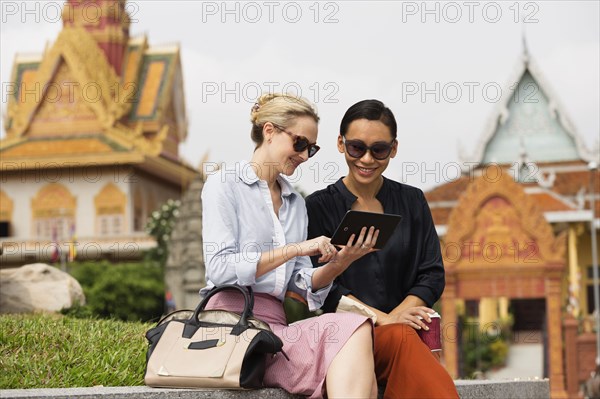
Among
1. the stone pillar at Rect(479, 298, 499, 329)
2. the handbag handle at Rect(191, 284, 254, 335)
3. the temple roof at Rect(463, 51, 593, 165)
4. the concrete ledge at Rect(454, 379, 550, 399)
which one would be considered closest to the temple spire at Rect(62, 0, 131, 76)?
the temple roof at Rect(463, 51, 593, 165)

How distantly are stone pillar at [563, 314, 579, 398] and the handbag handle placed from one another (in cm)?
1643

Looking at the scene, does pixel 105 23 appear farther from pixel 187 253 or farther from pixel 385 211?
pixel 385 211

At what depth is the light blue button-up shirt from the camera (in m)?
3.39

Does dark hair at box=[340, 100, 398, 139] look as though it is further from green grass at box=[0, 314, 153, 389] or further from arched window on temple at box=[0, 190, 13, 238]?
arched window on temple at box=[0, 190, 13, 238]

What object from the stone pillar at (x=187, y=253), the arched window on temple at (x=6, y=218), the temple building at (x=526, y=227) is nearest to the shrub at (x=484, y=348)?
the temple building at (x=526, y=227)

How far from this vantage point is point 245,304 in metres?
3.30

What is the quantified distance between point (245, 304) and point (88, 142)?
2965 centimetres

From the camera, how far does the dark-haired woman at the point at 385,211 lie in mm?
3832

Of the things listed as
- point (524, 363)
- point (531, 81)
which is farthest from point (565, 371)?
point (531, 81)

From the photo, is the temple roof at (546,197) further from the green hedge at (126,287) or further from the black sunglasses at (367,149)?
the black sunglasses at (367,149)

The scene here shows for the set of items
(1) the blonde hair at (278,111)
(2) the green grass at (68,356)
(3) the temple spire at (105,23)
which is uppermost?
(3) the temple spire at (105,23)

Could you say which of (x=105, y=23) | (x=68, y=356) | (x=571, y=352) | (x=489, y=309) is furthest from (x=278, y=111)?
(x=105, y=23)

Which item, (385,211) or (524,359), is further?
(524,359)

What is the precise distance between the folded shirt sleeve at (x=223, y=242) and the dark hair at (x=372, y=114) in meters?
0.60
